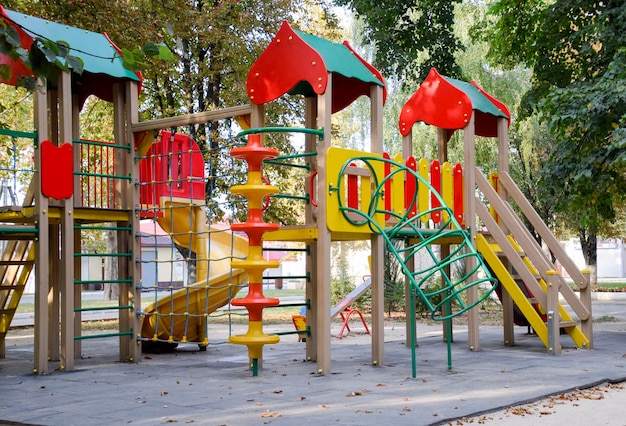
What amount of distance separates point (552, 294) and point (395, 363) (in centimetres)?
223

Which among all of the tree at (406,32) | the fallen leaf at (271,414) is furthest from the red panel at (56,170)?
the tree at (406,32)

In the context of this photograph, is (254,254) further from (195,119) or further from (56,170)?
(56,170)

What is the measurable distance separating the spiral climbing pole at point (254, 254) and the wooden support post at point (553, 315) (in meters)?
3.59

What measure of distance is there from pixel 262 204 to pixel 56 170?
224 cm

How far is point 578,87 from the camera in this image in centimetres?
1162

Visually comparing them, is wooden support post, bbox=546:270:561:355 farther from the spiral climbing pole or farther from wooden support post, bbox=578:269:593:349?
the spiral climbing pole

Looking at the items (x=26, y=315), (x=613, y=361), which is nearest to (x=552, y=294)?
→ (x=613, y=361)

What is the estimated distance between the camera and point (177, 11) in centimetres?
1702

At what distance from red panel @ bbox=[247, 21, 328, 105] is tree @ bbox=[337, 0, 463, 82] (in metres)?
7.04

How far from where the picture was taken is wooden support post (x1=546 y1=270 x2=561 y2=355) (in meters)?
9.57

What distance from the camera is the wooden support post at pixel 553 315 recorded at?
9.57m

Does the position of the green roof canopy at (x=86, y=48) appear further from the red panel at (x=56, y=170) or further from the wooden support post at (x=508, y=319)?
the wooden support post at (x=508, y=319)

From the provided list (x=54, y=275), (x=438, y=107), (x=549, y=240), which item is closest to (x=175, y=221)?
(x=54, y=275)

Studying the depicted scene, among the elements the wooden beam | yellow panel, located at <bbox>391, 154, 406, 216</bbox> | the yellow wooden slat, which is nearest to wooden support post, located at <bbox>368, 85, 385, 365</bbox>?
yellow panel, located at <bbox>391, 154, 406, 216</bbox>
